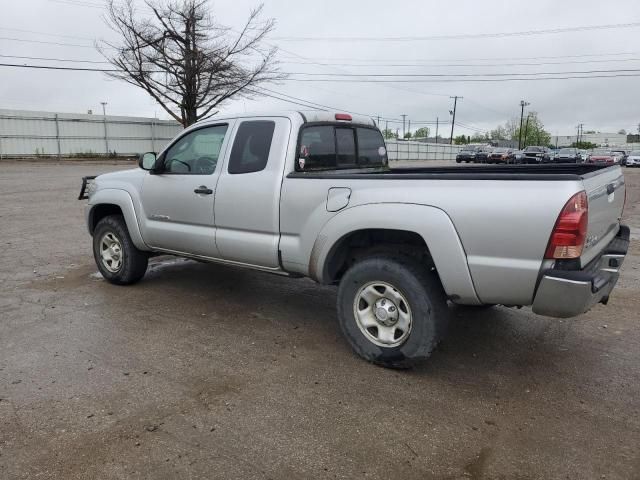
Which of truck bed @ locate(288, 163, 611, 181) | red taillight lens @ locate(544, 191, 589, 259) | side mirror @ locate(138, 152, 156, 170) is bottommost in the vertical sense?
red taillight lens @ locate(544, 191, 589, 259)

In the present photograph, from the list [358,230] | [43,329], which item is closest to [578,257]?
[358,230]

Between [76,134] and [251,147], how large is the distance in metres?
35.8

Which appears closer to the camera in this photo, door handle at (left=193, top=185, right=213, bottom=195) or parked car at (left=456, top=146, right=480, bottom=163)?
door handle at (left=193, top=185, right=213, bottom=195)

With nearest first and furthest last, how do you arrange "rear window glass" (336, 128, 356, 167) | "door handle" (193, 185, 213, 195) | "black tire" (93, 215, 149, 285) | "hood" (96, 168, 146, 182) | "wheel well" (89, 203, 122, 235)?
"door handle" (193, 185, 213, 195) → "rear window glass" (336, 128, 356, 167) → "hood" (96, 168, 146, 182) → "black tire" (93, 215, 149, 285) → "wheel well" (89, 203, 122, 235)

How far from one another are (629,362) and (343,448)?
2.49 metres

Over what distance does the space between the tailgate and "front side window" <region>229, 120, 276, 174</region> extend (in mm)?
2463

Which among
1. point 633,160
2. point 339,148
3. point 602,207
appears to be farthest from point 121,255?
point 633,160

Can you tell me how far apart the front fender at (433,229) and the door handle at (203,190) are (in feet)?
5.07

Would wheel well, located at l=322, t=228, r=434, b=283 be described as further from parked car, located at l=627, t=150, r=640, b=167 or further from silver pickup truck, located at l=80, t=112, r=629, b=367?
parked car, located at l=627, t=150, r=640, b=167

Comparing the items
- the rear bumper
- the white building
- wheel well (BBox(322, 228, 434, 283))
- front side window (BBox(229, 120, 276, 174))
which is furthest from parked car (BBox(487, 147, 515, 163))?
the white building

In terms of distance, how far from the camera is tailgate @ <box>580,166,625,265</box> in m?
3.25

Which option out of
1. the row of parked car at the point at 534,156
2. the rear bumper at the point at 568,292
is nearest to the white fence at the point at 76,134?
the row of parked car at the point at 534,156

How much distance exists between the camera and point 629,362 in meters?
3.94

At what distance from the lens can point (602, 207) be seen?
11.6ft
